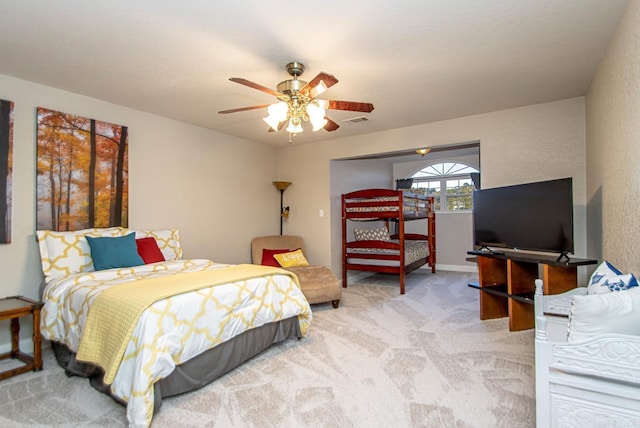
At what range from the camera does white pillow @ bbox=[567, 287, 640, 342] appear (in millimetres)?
1207

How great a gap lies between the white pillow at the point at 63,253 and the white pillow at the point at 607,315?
137 inches

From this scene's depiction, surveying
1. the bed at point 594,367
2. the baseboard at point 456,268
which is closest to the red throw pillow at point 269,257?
the baseboard at point 456,268

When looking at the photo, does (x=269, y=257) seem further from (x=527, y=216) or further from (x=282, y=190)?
(x=527, y=216)

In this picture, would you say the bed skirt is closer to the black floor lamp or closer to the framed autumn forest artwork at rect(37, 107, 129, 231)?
the framed autumn forest artwork at rect(37, 107, 129, 231)

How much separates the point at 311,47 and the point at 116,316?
221 centimetres

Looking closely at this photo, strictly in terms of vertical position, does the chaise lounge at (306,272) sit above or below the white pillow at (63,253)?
below

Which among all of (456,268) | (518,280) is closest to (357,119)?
(518,280)

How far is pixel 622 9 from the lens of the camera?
79.5 inches

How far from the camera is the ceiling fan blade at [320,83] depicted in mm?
Result: 2145

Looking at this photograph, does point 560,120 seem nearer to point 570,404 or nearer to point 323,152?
point 323,152

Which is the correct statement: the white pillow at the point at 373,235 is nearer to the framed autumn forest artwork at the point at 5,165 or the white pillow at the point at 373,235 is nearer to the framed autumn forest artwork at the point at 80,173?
the framed autumn forest artwork at the point at 80,173

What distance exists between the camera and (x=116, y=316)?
200 centimetres

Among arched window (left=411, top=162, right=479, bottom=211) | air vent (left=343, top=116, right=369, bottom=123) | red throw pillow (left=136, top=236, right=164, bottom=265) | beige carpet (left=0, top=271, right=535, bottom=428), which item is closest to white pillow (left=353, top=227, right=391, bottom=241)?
air vent (left=343, top=116, right=369, bottom=123)

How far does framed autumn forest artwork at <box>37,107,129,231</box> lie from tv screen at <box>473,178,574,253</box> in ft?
12.9
